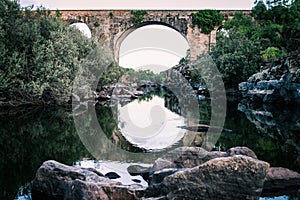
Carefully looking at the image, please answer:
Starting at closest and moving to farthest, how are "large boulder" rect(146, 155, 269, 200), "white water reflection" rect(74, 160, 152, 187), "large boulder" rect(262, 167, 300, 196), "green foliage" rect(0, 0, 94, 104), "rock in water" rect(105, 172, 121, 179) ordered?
"large boulder" rect(146, 155, 269, 200) < "large boulder" rect(262, 167, 300, 196) < "white water reflection" rect(74, 160, 152, 187) < "rock in water" rect(105, 172, 121, 179) < "green foliage" rect(0, 0, 94, 104)

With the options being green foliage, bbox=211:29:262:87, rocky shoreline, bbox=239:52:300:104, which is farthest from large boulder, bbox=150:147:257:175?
green foliage, bbox=211:29:262:87

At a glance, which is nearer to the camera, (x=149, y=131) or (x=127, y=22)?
(x=149, y=131)

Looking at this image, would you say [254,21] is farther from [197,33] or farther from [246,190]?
[246,190]

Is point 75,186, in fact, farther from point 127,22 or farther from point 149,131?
point 127,22

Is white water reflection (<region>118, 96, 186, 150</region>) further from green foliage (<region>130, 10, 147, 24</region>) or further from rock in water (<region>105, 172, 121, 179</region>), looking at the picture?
green foliage (<region>130, 10, 147, 24</region>)

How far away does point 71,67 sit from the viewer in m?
19.6

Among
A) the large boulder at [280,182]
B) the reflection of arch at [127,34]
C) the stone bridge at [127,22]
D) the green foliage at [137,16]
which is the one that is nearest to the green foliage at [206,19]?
the stone bridge at [127,22]

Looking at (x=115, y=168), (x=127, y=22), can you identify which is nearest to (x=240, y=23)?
(x=127, y=22)

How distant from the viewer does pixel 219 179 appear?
4.70 metres

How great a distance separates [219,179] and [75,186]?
5.99ft

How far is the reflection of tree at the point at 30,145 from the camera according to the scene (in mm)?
6812

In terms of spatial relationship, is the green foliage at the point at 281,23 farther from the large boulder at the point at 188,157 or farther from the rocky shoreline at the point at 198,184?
the rocky shoreline at the point at 198,184

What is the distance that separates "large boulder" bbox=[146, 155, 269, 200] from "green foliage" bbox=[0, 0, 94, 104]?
1382cm

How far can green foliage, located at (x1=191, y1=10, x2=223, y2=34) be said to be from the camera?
32222 millimetres
